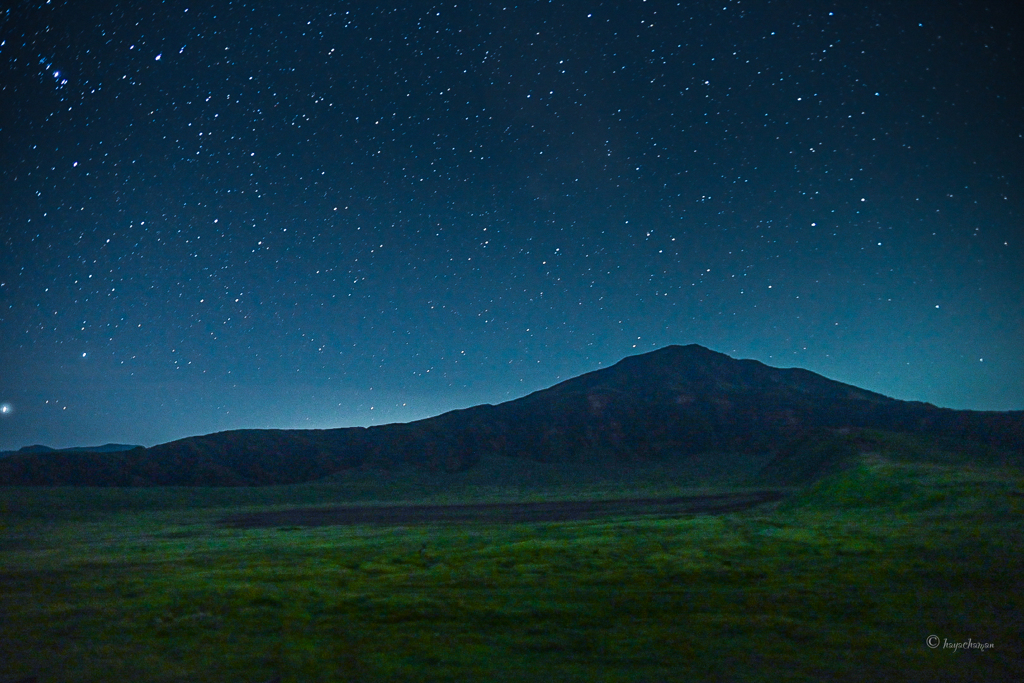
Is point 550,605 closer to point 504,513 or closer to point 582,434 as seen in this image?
point 504,513

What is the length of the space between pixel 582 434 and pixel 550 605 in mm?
113763

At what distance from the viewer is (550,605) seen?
492 inches

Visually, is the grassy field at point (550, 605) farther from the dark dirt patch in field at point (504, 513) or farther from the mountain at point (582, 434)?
the mountain at point (582, 434)

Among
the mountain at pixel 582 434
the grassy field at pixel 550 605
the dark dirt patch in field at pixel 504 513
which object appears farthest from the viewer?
the mountain at pixel 582 434

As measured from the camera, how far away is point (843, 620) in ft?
35.2

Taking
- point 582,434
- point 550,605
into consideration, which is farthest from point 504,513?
point 582,434

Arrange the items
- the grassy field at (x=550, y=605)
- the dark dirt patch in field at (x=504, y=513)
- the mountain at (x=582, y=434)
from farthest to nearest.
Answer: the mountain at (x=582, y=434) < the dark dirt patch in field at (x=504, y=513) < the grassy field at (x=550, y=605)

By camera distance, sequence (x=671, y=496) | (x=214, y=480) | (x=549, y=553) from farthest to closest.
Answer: (x=214, y=480) < (x=671, y=496) < (x=549, y=553)

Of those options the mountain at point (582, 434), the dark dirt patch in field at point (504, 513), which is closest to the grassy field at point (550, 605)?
the dark dirt patch in field at point (504, 513)

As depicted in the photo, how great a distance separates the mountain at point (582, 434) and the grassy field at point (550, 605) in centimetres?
6159

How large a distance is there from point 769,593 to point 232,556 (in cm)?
1862

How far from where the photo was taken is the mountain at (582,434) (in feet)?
308

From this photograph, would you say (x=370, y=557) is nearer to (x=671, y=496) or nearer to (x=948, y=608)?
(x=948, y=608)

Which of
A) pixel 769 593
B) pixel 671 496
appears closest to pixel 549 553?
pixel 769 593
